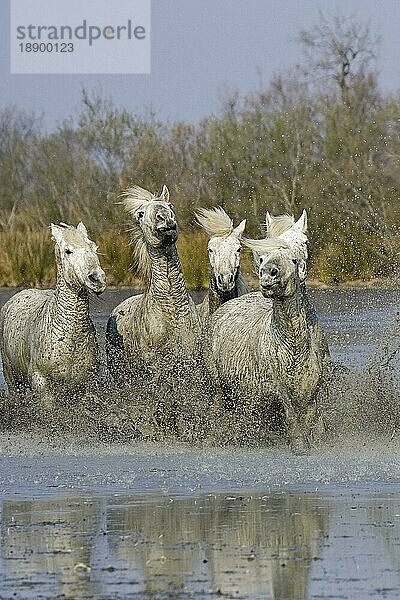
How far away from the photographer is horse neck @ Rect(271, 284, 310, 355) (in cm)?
1027

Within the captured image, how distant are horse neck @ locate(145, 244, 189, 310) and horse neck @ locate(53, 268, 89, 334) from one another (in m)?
0.60

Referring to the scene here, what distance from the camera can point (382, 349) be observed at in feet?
42.7

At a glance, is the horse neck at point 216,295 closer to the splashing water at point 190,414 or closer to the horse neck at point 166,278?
the horse neck at point 166,278

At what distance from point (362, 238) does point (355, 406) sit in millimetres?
21187

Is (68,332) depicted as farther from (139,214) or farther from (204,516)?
(204,516)

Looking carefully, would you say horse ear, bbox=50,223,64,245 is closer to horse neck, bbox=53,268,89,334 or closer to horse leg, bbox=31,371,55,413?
horse neck, bbox=53,268,89,334

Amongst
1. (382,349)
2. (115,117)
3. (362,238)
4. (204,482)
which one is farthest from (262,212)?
(204,482)

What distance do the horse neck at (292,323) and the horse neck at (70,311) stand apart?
186cm

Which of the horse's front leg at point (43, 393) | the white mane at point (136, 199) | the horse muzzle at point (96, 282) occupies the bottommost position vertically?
the horse's front leg at point (43, 393)

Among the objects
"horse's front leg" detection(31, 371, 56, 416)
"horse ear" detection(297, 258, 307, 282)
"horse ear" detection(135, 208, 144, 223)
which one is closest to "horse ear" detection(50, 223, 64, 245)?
"horse ear" detection(135, 208, 144, 223)

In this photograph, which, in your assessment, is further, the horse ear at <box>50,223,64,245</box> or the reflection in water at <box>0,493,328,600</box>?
the horse ear at <box>50,223,64,245</box>

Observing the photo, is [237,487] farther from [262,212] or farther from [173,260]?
[262,212]

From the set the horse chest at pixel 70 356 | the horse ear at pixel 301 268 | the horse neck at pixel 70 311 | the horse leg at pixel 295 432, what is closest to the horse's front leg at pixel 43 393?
the horse chest at pixel 70 356

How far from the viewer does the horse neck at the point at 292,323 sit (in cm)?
1027
